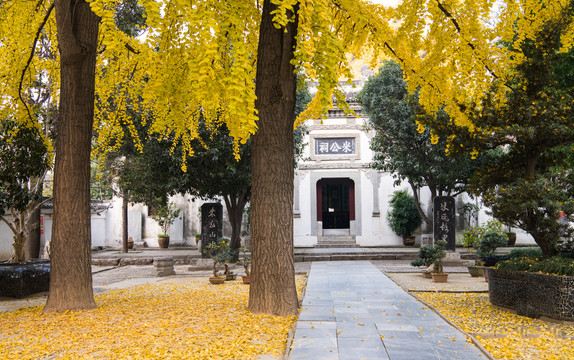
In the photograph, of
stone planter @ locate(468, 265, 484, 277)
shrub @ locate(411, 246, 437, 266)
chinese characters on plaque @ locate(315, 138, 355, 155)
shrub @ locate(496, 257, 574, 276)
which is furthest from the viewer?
chinese characters on plaque @ locate(315, 138, 355, 155)

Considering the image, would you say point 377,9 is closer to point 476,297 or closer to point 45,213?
point 476,297

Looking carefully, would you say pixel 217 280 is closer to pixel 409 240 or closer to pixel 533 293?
pixel 533 293

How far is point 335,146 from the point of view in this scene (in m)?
19.8

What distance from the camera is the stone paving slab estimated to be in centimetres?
420

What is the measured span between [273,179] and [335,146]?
14.3 meters

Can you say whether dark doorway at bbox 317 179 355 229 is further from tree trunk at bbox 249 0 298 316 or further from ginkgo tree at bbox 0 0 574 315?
tree trunk at bbox 249 0 298 316

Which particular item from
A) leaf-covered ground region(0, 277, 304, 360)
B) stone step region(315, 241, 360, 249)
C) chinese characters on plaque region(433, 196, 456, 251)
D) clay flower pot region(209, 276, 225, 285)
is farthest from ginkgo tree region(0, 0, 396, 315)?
stone step region(315, 241, 360, 249)

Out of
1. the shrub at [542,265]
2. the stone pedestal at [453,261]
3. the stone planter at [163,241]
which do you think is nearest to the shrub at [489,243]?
the stone pedestal at [453,261]

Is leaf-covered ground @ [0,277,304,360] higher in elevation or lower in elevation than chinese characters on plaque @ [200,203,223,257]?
lower

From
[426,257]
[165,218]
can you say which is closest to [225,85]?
[426,257]

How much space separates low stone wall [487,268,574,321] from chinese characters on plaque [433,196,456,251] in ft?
26.4

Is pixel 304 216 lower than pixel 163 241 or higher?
higher

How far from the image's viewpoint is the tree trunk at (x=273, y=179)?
18.6ft

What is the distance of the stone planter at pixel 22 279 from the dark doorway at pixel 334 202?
1275cm
